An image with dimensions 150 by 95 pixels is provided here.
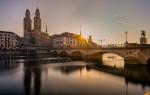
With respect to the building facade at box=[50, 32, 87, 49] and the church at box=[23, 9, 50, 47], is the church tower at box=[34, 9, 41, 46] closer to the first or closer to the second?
the church at box=[23, 9, 50, 47]

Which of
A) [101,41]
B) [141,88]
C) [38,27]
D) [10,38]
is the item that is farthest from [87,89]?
[38,27]

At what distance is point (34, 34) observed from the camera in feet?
398

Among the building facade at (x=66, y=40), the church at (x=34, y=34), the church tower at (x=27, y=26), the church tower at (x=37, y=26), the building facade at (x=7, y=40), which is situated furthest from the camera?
the church tower at (x=27, y=26)

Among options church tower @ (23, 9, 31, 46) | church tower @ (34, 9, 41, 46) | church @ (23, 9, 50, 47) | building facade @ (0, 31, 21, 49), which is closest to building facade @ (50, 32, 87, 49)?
church @ (23, 9, 50, 47)

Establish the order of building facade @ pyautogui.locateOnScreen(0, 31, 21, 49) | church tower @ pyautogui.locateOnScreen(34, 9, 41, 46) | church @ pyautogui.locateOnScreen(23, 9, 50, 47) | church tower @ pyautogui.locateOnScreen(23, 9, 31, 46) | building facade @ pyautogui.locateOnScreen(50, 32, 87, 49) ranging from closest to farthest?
1. building facade @ pyautogui.locateOnScreen(0, 31, 21, 49)
2. building facade @ pyautogui.locateOnScreen(50, 32, 87, 49)
3. church @ pyautogui.locateOnScreen(23, 9, 50, 47)
4. church tower @ pyautogui.locateOnScreen(34, 9, 41, 46)
5. church tower @ pyautogui.locateOnScreen(23, 9, 31, 46)

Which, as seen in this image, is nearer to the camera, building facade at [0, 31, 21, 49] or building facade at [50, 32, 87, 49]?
building facade at [0, 31, 21, 49]

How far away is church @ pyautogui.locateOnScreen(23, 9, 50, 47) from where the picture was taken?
393 ft

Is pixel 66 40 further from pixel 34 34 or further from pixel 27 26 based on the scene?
pixel 27 26

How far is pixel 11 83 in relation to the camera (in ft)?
75.3

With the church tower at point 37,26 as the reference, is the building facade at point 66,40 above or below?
below

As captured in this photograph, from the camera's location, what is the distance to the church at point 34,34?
11971cm

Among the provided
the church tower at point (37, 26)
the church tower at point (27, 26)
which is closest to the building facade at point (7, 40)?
the church tower at point (37, 26)

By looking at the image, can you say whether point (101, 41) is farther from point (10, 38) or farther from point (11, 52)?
point (10, 38)

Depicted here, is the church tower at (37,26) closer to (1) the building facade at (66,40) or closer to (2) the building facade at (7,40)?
(1) the building facade at (66,40)
